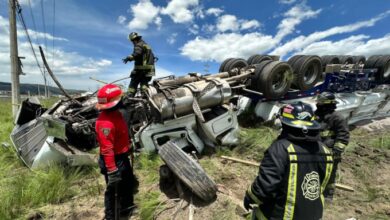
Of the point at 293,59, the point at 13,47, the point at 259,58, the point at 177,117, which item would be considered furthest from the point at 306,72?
the point at 13,47

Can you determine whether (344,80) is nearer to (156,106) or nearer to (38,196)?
(156,106)

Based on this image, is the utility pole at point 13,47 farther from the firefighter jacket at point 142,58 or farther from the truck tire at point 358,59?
the truck tire at point 358,59

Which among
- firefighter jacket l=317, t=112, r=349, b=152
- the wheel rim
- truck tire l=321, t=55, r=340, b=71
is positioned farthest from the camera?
truck tire l=321, t=55, r=340, b=71

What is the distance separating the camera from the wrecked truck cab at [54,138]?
362 centimetres

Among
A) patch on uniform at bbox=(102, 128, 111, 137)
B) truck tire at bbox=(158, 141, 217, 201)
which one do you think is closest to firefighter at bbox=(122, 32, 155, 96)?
truck tire at bbox=(158, 141, 217, 201)

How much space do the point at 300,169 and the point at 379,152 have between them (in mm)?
4601

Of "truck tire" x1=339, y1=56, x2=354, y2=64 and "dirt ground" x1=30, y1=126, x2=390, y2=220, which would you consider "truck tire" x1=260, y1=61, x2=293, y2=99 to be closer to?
"dirt ground" x1=30, y1=126, x2=390, y2=220

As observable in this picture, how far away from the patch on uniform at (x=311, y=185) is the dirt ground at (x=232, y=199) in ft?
4.18

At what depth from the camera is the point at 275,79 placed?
5.50 meters

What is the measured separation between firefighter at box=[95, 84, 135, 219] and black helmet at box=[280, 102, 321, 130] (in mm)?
1657

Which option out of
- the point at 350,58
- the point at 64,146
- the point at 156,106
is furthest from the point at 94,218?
the point at 350,58

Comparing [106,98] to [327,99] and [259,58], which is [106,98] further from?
[259,58]

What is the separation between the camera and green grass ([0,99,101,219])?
2928 millimetres

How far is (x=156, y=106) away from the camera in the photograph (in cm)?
394
